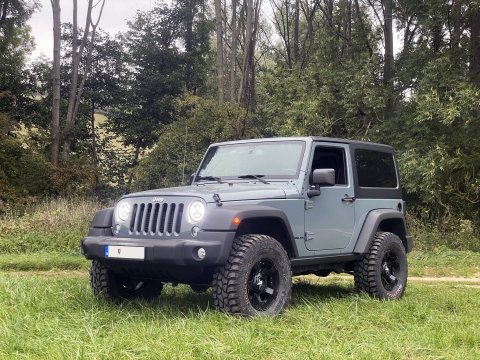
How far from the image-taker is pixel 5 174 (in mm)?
20922

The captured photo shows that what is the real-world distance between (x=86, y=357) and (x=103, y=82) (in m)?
29.3

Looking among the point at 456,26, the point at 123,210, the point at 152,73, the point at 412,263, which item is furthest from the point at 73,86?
the point at 123,210

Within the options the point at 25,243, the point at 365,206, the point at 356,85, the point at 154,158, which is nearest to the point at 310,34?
the point at 356,85

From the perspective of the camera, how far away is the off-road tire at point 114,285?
5945 millimetres

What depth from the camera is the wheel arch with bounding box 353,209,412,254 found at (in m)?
6.64

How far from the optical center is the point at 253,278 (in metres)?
5.36

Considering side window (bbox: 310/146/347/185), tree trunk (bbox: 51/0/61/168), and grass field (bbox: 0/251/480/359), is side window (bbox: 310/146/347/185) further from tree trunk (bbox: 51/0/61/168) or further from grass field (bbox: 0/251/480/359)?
tree trunk (bbox: 51/0/61/168)

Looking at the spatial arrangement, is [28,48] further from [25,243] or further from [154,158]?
[25,243]

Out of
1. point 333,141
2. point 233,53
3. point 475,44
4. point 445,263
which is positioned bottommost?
point 445,263

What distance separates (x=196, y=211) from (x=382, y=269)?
296cm

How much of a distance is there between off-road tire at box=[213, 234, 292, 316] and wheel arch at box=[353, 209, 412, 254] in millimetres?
1467

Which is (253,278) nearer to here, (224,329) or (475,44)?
(224,329)

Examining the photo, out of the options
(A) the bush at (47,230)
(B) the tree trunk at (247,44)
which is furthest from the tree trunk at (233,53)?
(A) the bush at (47,230)

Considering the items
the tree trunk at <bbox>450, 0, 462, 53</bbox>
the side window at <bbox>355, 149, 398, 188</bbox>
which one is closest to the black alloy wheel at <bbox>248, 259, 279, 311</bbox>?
the side window at <bbox>355, 149, 398, 188</bbox>
